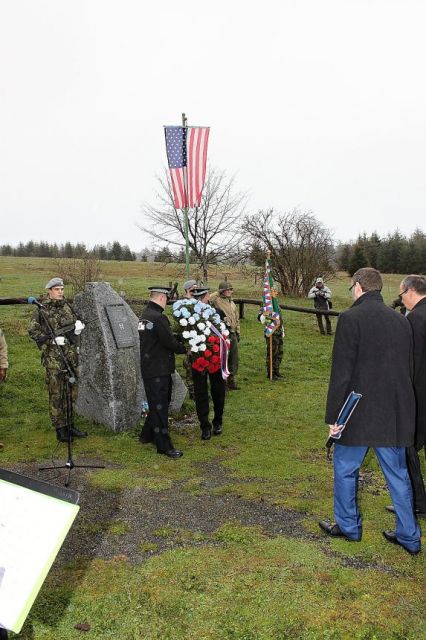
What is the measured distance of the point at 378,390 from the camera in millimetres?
3941

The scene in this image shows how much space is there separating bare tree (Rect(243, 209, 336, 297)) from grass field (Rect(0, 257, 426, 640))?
19692 mm

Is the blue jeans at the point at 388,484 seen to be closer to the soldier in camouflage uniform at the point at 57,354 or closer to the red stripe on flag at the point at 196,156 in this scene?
the soldier in camouflage uniform at the point at 57,354

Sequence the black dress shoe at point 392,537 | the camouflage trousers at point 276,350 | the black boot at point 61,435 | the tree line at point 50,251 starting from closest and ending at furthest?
1. the black dress shoe at point 392,537
2. the black boot at point 61,435
3. the camouflage trousers at point 276,350
4. the tree line at point 50,251

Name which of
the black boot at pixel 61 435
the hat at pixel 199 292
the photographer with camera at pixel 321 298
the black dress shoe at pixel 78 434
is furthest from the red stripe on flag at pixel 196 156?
the black boot at pixel 61 435

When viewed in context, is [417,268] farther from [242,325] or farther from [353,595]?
[353,595]

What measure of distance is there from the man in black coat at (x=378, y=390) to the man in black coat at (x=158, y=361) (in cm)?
292

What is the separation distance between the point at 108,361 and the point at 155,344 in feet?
3.52

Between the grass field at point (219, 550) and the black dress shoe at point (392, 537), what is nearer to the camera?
the grass field at point (219, 550)

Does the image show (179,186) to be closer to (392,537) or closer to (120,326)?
(120,326)

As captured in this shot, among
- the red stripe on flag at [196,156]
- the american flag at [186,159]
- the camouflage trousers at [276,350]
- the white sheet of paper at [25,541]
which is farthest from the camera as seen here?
the red stripe on flag at [196,156]

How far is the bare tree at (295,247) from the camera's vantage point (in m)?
26.7

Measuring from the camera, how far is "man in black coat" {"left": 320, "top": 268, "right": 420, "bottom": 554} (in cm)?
391

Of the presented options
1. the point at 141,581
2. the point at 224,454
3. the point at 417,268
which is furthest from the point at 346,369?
the point at 417,268

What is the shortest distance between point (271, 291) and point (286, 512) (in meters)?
6.75
